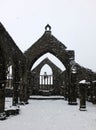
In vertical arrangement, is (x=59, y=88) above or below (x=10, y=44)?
below

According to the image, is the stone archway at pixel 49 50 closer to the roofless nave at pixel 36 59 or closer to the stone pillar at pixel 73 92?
the roofless nave at pixel 36 59

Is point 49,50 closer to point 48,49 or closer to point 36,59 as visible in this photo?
point 48,49

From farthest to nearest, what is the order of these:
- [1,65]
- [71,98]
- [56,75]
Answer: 1. [56,75]
2. [71,98]
3. [1,65]

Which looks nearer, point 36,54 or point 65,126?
point 65,126

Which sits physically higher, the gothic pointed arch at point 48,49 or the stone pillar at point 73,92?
the gothic pointed arch at point 48,49

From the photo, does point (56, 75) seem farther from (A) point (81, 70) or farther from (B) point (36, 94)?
(A) point (81, 70)

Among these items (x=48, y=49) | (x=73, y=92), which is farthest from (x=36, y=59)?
(x=73, y=92)

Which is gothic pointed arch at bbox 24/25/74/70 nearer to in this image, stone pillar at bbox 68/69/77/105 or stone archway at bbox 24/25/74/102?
stone archway at bbox 24/25/74/102

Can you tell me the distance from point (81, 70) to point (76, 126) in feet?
48.0

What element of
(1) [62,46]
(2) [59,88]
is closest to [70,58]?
(1) [62,46]

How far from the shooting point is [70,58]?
78.0 ft

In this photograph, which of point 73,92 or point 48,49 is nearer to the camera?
point 73,92

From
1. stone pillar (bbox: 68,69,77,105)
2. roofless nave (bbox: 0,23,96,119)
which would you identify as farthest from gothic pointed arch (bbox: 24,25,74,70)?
stone pillar (bbox: 68,69,77,105)

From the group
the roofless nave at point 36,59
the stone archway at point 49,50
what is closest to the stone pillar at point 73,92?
the roofless nave at point 36,59
